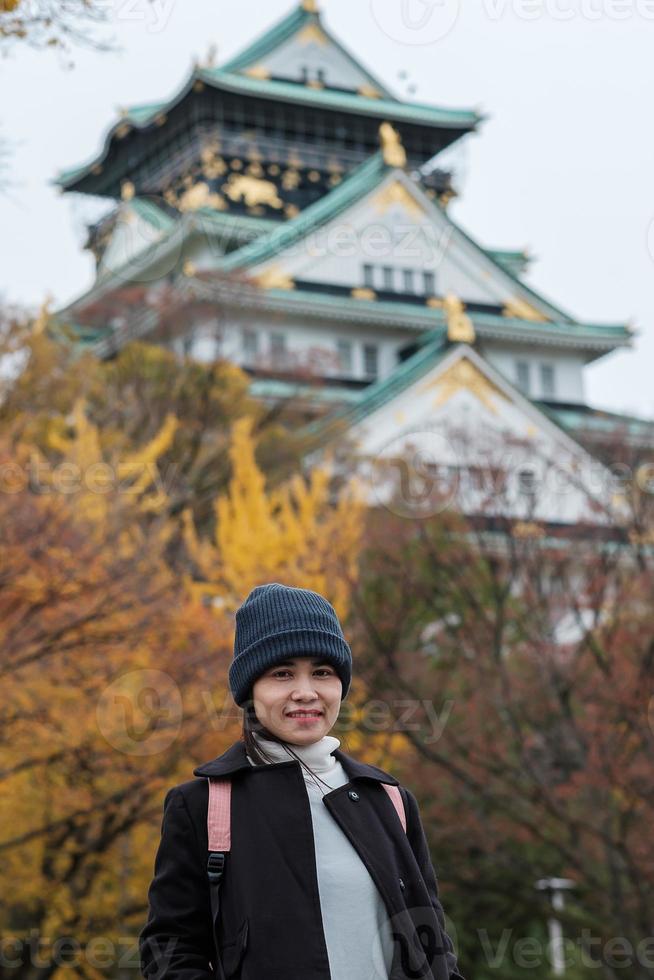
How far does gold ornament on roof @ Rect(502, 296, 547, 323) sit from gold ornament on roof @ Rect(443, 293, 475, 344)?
6589mm

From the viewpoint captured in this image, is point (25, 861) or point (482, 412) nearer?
point (25, 861)

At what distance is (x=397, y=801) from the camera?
127 inches

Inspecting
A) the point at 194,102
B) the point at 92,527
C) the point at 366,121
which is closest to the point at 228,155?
the point at 194,102

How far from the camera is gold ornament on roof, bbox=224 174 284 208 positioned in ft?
113

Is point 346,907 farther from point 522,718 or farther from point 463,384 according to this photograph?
point 463,384

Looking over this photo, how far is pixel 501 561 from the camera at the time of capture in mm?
17297

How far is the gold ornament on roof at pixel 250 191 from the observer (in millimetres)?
34406

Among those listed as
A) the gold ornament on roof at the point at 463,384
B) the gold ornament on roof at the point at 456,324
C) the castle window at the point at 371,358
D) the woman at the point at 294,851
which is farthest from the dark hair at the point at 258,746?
the castle window at the point at 371,358

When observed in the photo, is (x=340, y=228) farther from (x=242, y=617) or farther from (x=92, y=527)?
(x=242, y=617)

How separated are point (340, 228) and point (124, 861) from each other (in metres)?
19.6
